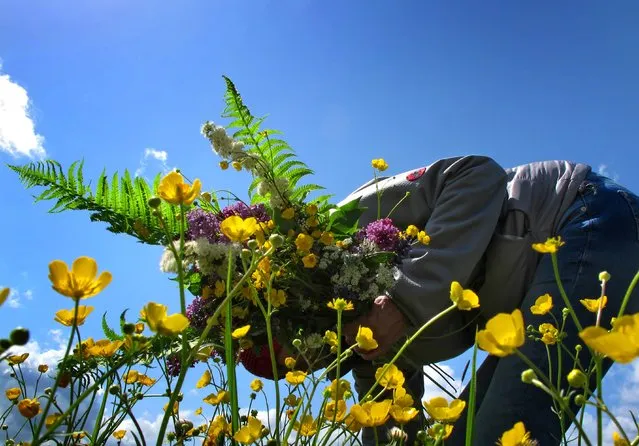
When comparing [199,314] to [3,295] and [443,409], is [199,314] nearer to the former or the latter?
[443,409]

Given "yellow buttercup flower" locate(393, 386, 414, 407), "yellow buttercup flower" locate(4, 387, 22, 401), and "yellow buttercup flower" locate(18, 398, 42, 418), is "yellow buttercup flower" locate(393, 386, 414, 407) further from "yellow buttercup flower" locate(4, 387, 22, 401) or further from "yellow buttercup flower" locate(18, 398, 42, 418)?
"yellow buttercup flower" locate(4, 387, 22, 401)

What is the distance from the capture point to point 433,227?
1444 mm

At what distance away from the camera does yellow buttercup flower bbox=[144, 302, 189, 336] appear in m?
0.39

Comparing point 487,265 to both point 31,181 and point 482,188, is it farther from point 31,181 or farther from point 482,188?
point 31,181

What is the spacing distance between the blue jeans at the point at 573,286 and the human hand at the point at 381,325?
97mm

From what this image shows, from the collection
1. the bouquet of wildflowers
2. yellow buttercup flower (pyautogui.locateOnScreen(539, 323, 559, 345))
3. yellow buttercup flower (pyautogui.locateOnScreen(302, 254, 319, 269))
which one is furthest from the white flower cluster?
yellow buttercup flower (pyautogui.locateOnScreen(539, 323, 559, 345))

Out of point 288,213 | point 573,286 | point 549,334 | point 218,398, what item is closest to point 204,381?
point 218,398

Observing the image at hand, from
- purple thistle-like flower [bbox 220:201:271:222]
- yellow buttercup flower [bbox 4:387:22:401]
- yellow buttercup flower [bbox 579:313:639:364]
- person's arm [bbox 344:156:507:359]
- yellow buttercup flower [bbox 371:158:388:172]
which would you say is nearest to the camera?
yellow buttercup flower [bbox 579:313:639:364]

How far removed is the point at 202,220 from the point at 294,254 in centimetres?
21

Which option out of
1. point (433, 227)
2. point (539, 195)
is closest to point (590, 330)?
point (433, 227)

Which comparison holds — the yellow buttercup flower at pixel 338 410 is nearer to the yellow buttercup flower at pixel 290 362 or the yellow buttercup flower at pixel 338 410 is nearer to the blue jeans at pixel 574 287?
the yellow buttercup flower at pixel 290 362

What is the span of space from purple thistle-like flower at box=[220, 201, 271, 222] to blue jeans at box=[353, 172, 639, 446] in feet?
1.64

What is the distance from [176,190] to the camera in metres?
0.53

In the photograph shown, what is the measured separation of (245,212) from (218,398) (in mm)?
485
